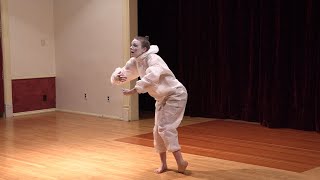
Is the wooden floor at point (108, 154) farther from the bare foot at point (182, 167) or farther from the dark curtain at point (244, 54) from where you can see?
the dark curtain at point (244, 54)

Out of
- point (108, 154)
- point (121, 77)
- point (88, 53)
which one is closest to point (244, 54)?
point (88, 53)

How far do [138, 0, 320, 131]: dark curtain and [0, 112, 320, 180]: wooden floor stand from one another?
Answer: 307 millimetres

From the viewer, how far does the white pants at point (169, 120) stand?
3758mm

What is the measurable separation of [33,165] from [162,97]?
1.36 m

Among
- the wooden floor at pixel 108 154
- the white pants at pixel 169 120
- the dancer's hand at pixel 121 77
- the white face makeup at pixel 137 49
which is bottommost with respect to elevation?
the wooden floor at pixel 108 154

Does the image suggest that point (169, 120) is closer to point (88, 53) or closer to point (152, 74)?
point (152, 74)

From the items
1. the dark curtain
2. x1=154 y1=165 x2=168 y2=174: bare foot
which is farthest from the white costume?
the dark curtain

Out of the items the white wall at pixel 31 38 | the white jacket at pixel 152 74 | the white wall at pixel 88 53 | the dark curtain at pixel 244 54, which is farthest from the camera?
the white wall at pixel 31 38

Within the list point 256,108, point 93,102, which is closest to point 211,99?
point 256,108

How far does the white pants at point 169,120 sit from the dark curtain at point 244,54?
94.5 inches

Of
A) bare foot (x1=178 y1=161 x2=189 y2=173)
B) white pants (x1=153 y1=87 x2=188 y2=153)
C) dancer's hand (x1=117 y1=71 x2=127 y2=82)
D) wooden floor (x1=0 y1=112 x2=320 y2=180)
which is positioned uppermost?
dancer's hand (x1=117 y1=71 x2=127 y2=82)

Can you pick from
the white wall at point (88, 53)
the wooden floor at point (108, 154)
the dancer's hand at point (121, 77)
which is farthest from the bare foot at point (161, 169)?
the white wall at point (88, 53)

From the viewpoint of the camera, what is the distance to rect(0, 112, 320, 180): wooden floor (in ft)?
12.8

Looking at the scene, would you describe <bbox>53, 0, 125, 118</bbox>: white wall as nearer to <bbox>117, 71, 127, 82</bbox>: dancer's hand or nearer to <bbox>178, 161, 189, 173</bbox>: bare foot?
<bbox>117, 71, 127, 82</bbox>: dancer's hand
